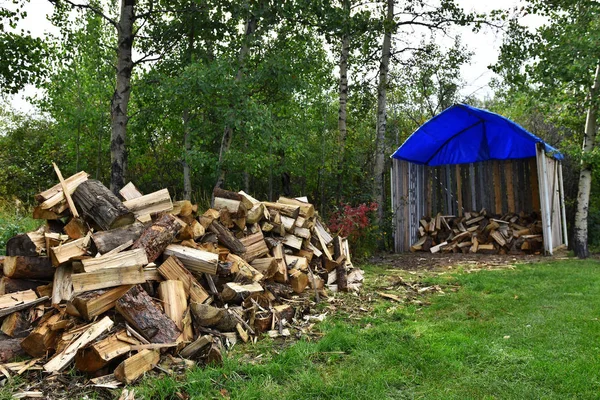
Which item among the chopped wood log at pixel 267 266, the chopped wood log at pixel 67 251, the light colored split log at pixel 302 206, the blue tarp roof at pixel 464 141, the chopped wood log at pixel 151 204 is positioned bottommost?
the chopped wood log at pixel 267 266

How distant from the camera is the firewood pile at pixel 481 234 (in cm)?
1038

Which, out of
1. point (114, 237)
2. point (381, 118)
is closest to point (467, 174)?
point (381, 118)

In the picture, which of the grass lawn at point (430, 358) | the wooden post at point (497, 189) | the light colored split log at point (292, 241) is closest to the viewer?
the grass lawn at point (430, 358)

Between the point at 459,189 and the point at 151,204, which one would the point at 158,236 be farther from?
the point at 459,189

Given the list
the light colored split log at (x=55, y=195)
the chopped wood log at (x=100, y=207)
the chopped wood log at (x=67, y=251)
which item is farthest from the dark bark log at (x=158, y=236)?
the light colored split log at (x=55, y=195)

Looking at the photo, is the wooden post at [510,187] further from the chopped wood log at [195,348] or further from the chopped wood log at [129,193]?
the chopped wood log at [195,348]

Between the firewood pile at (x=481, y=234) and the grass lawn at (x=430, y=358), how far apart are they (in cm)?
550

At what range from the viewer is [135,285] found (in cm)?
342

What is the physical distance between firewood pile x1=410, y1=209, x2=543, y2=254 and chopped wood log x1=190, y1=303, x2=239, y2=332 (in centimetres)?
786

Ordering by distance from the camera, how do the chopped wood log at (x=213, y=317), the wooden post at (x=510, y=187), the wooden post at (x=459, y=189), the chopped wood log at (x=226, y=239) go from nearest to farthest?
the chopped wood log at (x=213, y=317)
the chopped wood log at (x=226, y=239)
the wooden post at (x=510, y=187)
the wooden post at (x=459, y=189)

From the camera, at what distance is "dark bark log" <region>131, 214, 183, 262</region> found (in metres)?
3.90

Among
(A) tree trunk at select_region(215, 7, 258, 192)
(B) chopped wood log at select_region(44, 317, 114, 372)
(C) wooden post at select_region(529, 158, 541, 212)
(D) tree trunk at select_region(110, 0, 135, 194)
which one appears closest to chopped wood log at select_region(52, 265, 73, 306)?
(B) chopped wood log at select_region(44, 317, 114, 372)

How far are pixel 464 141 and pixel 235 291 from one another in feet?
30.1

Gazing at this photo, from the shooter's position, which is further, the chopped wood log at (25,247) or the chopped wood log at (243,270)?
the chopped wood log at (243,270)
